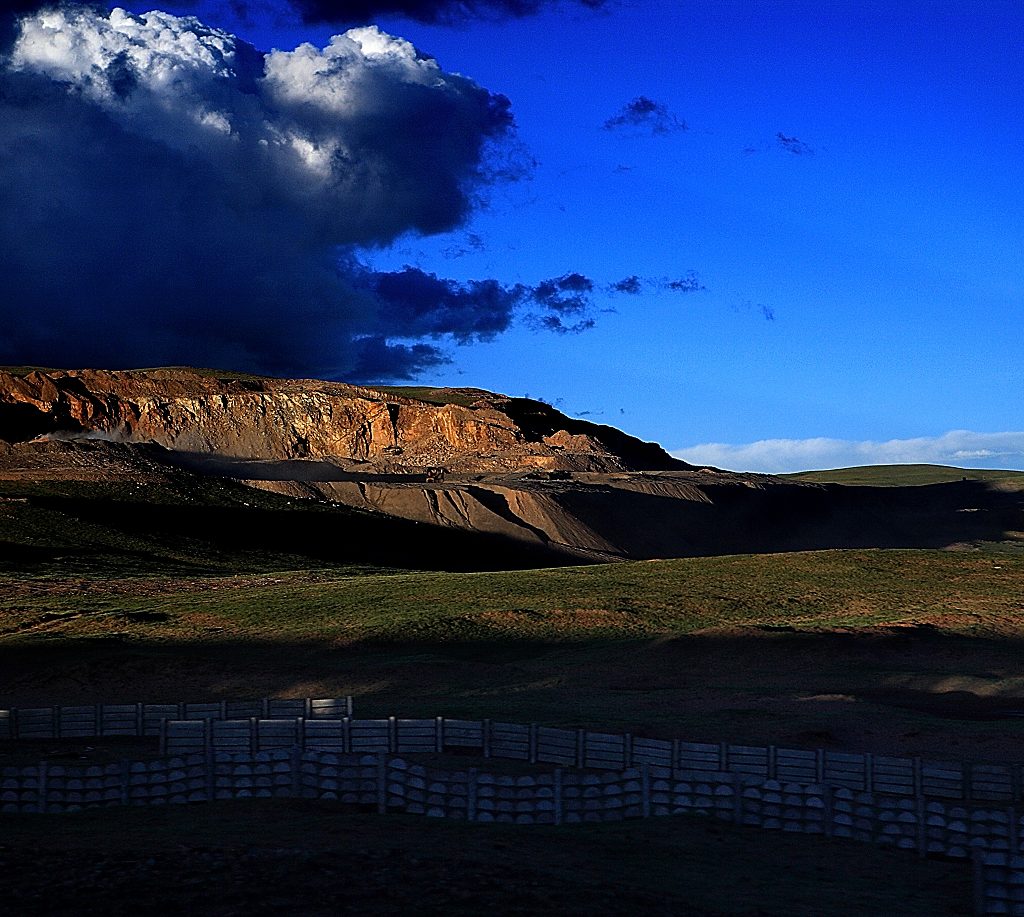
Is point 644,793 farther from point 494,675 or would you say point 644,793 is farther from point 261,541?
point 261,541

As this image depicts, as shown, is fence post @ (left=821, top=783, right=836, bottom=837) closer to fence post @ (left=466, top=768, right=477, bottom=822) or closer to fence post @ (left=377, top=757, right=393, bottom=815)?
fence post @ (left=466, top=768, right=477, bottom=822)

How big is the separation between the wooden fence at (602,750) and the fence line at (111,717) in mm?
3288

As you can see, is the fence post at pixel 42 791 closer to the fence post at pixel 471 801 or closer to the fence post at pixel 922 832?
the fence post at pixel 471 801

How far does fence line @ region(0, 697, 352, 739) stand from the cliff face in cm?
11065

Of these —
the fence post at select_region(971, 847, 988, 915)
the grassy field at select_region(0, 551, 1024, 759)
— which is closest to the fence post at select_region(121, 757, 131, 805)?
the grassy field at select_region(0, 551, 1024, 759)

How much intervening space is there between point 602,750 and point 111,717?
468 inches

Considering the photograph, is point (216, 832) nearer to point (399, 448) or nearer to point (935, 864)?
point (935, 864)

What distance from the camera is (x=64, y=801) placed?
1822 cm

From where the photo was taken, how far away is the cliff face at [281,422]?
471ft

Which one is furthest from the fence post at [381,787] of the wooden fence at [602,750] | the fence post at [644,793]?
the fence post at [644,793]

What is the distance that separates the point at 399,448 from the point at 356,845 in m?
133

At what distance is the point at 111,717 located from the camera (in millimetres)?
27094

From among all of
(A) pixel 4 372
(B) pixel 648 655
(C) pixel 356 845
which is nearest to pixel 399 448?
(A) pixel 4 372

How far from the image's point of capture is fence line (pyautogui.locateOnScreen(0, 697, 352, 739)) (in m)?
26.8
